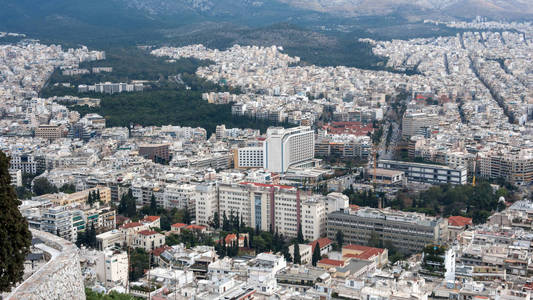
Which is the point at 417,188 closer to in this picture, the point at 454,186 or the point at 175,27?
the point at 454,186

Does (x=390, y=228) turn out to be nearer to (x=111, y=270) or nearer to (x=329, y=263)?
(x=329, y=263)

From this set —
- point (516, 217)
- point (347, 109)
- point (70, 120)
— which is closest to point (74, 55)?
point (70, 120)

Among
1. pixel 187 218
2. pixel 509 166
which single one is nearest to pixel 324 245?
pixel 187 218

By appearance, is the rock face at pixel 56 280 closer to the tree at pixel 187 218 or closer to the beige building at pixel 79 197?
the tree at pixel 187 218

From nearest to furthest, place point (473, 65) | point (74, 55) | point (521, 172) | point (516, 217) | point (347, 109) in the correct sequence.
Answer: point (516, 217) < point (521, 172) < point (347, 109) < point (74, 55) < point (473, 65)

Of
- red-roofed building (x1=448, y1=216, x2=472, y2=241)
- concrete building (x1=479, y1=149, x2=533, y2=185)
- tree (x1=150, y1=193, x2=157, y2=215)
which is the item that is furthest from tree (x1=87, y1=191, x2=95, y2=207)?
concrete building (x1=479, y1=149, x2=533, y2=185)
